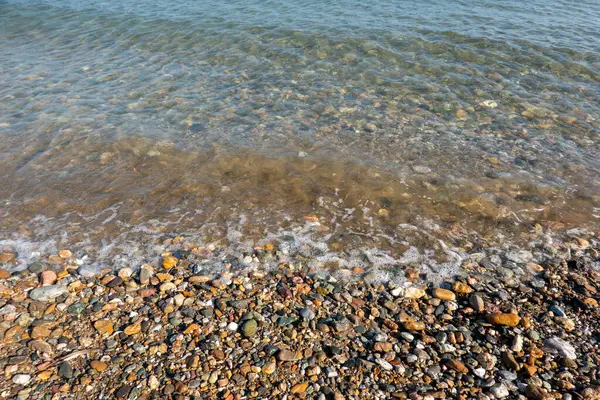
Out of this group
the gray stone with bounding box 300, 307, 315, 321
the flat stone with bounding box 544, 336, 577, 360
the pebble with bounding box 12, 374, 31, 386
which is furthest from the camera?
the gray stone with bounding box 300, 307, 315, 321

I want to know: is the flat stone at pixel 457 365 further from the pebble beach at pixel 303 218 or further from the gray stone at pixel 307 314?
the gray stone at pixel 307 314

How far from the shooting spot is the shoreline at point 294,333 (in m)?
4.09

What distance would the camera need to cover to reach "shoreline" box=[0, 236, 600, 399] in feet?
13.4

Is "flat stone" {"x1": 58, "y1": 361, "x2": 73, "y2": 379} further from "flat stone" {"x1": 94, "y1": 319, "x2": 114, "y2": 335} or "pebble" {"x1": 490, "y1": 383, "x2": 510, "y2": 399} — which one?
"pebble" {"x1": 490, "y1": 383, "x2": 510, "y2": 399}

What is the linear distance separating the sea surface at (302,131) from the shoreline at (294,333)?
0.70 meters

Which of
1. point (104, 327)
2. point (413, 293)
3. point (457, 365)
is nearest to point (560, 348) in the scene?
point (457, 365)

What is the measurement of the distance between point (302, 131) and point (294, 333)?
18.2 feet

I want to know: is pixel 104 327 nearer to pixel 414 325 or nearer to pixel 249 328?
pixel 249 328

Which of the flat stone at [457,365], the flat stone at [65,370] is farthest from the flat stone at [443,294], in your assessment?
the flat stone at [65,370]

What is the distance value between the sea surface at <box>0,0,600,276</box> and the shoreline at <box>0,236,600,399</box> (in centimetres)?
70

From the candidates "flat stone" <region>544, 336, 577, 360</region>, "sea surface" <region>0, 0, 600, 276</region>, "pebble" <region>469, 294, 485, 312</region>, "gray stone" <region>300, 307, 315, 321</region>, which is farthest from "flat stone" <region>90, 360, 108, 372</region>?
"flat stone" <region>544, 336, 577, 360</region>

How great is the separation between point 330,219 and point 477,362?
309 cm

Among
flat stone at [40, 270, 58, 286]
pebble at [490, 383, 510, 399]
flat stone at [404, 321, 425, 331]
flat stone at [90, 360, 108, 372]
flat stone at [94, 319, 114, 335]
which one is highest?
flat stone at [90, 360, 108, 372]

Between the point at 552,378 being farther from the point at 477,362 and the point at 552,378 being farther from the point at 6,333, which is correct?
the point at 6,333
